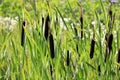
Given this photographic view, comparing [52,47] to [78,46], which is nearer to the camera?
[52,47]

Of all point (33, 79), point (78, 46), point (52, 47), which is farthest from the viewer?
point (78, 46)

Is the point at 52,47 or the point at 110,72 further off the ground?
the point at 52,47

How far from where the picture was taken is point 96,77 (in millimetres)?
2045

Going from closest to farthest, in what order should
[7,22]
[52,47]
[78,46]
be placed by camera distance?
[52,47] → [78,46] → [7,22]

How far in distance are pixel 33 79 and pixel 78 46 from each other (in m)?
0.32

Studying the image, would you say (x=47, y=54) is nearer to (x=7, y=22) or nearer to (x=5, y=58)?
(x=5, y=58)

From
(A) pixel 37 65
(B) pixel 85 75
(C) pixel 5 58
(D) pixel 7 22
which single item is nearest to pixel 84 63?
(B) pixel 85 75

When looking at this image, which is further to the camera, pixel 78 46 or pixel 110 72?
pixel 78 46

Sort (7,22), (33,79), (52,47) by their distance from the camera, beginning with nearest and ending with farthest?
(52,47), (33,79), (7,22)

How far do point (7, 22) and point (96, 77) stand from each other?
182cm

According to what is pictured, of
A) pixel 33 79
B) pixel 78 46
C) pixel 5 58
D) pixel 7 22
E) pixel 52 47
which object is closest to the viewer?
pixel 52 47

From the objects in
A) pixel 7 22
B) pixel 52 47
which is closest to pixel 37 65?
pixel 52 47

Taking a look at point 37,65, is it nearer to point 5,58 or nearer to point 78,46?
point 78,46

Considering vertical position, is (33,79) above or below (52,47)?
below
